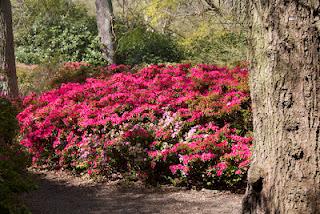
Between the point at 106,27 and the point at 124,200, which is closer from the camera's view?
the point at 124,200

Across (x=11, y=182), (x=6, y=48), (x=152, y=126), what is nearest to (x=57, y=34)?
(x=6, y=48)

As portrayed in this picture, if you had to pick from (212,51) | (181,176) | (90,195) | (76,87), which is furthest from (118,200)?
(212,51)

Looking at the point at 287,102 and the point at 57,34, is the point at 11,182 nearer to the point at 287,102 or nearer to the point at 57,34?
the point at 287,102

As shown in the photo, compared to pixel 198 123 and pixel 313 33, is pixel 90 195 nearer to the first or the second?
pixel 198 123

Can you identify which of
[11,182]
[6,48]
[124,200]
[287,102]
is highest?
[6,48]

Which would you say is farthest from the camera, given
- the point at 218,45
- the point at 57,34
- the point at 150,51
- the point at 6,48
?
the point at 57,34

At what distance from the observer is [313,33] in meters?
2.56

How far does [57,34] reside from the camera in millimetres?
19062

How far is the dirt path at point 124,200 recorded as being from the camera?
18.4 ft

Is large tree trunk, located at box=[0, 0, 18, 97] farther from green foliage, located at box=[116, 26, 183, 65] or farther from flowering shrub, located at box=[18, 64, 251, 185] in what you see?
green foliage, located at box=[116, 26, 183, 65]

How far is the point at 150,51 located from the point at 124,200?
41.3 ft

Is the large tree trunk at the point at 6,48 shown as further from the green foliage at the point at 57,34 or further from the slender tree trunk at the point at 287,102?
the green foliage at the point at 57,34

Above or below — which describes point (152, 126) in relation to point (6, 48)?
below

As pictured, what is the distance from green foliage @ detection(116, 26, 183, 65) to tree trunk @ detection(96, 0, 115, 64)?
0.88 m
